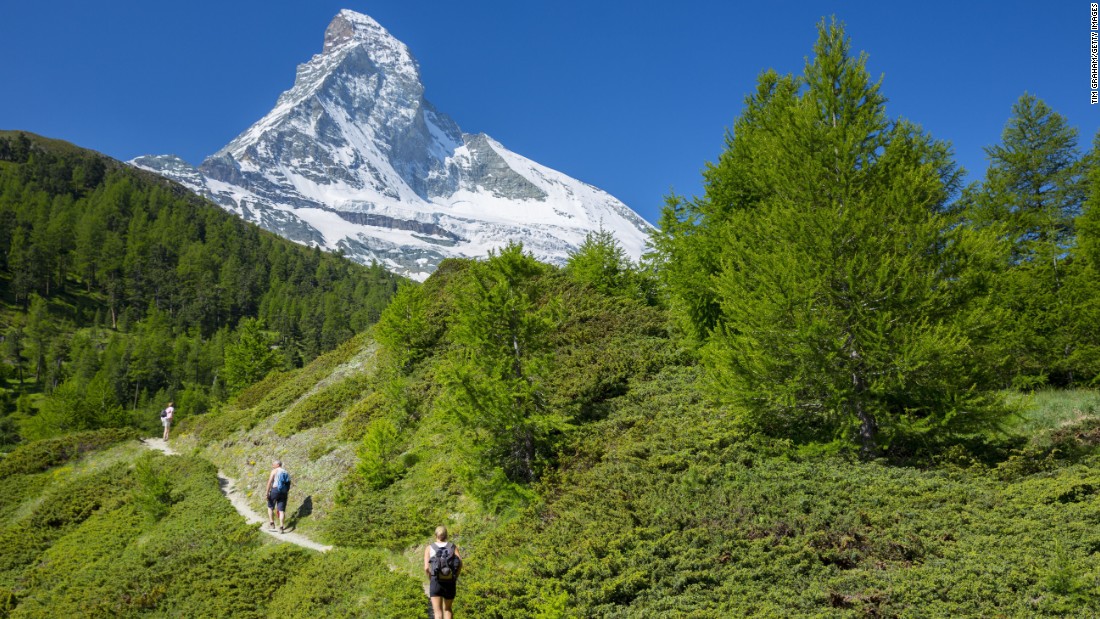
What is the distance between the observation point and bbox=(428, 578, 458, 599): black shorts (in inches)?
382

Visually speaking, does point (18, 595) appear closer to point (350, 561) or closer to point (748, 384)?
point (350, 561)

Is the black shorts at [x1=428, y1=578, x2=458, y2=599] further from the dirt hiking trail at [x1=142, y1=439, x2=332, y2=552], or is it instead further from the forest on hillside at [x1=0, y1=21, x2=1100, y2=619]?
the dirt hiking trail at [x1=142, y1=439, x2=332, y2=552]

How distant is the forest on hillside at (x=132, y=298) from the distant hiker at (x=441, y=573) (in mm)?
62456

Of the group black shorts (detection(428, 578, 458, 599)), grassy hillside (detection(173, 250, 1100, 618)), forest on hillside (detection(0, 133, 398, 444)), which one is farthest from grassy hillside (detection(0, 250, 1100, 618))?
forest on hillside (detection(0, 133, 398, 444))

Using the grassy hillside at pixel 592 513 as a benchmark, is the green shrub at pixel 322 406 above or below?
above

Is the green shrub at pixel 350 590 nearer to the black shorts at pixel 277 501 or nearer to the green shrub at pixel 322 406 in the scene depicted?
the black shorts at pixel 277 501

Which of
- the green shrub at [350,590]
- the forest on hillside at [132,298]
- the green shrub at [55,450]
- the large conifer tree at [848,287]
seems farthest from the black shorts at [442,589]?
the forest on hillside at [132,298]

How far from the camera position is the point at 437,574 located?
976cm

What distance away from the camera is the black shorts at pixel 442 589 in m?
9.71

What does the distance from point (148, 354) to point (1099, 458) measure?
118486 millimetres

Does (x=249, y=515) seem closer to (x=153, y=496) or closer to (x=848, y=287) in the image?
(x=153, y=496)

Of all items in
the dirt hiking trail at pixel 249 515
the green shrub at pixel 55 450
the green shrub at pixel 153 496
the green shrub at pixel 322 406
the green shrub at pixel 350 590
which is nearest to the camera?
the green shrub at pixel 350 590

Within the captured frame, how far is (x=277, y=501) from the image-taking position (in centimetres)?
1911

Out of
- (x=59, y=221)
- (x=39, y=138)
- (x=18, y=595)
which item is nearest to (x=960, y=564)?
(x=18, y=595)
